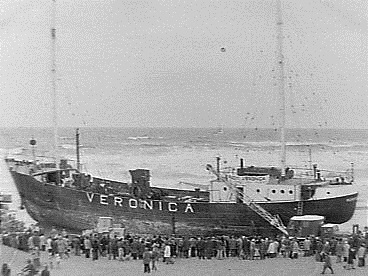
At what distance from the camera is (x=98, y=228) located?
15.3 feet

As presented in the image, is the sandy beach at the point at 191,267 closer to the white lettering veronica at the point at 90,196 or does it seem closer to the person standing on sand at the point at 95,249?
the person standing on sand at the point at 95,249

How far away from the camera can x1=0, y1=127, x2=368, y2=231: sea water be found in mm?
6419

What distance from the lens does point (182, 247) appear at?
4340 millimetres

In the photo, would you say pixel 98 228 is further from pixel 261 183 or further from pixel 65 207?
pixel 261 183

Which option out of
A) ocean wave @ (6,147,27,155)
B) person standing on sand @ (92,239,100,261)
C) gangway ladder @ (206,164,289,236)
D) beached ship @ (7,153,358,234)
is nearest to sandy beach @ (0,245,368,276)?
person standing on sand @ (92,239,100,261)

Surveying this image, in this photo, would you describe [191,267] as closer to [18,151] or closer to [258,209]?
[258,209]

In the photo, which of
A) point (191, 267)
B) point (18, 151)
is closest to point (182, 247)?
point (191, 267)

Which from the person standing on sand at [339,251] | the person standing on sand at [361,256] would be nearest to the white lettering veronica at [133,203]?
the person standing on sand at [339,251]

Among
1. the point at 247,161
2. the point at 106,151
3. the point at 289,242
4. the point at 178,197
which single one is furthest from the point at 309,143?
the point at 289,242

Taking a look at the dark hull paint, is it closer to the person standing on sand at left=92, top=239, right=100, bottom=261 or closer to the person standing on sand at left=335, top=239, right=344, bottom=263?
the person standing on sand at left=92, top=239, right=100, bottom=261

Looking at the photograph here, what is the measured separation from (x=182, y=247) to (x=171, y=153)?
589 centimetres

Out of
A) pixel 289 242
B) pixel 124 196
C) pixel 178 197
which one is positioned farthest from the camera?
pixel 178 197

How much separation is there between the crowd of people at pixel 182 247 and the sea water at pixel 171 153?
0.76m

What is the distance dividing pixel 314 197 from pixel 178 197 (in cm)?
128
